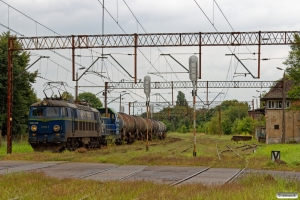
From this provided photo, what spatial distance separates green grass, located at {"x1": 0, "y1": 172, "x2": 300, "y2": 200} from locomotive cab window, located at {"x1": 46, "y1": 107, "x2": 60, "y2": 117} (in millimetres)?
18580

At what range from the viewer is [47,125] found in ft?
118

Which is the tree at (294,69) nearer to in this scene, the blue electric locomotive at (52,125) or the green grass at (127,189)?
the blue electric locomotive at (52,125)

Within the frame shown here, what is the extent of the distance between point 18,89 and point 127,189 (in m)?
44.1

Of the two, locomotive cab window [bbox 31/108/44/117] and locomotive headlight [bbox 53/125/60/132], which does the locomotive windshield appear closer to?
locomotive cab window [bbox 31/108/44/117]

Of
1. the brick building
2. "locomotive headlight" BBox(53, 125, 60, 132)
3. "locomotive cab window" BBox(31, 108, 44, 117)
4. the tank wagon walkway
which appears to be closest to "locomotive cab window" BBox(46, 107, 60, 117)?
"locomotive cab window" BBox(31, 108, 44, 117)

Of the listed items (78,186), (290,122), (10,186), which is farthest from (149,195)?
(290,122)

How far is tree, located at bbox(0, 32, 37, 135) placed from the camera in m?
54.3

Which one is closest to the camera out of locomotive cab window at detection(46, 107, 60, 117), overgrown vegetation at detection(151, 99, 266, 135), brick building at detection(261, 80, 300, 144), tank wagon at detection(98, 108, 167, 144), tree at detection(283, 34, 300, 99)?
locomotive cab window at detection(46, 107, 60, 117)

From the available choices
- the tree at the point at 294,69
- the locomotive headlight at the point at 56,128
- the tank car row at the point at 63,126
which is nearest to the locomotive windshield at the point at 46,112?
the tank car row at the point at 63,126

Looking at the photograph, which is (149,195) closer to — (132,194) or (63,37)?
(132,194)

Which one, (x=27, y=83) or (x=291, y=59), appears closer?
(x=27, y=83)

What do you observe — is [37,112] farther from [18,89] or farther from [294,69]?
[294,69]

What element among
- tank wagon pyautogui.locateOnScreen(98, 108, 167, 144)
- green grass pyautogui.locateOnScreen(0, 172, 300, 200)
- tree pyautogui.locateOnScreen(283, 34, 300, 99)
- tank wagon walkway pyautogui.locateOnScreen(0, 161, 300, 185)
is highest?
tree pyautogui.locateOnScreen(283, 34, 300, 99)

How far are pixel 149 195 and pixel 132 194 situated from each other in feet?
1.95
